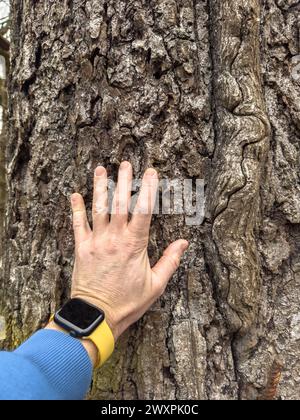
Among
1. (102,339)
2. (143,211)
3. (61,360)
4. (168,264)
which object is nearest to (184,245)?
(168,264)

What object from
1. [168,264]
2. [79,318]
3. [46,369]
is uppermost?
[168,264]

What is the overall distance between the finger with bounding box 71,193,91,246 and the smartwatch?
25cm

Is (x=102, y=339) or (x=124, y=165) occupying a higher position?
(x=124, y=165)

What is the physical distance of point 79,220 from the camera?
1566 mm

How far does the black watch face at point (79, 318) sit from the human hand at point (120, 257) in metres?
0.04

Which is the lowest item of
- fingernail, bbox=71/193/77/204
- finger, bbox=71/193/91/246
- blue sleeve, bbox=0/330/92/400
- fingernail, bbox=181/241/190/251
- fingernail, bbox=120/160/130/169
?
blue sleeve, bbox=0/330/92/400

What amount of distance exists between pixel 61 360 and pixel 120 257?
1.28ft

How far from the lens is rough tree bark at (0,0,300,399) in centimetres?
155

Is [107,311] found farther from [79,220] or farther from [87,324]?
[79,220]

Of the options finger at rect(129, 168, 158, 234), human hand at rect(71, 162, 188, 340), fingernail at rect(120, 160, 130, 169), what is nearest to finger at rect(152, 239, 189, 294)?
human hand at rect(71, 162, 188, 340)

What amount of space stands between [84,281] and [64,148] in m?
0.55

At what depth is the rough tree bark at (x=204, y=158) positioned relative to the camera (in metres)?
1.55

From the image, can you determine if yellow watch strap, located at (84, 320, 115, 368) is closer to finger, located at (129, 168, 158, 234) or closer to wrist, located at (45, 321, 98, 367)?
wrist, located at (45, 321, 98, 367)

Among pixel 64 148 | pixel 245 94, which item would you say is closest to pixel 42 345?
pixel 64 148
